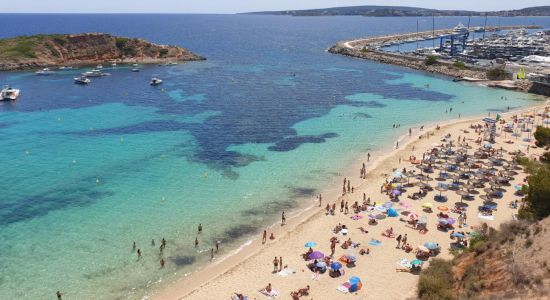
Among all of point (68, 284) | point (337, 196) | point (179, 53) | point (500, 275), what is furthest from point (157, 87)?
point (500, 275)

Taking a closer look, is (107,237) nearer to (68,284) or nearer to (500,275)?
(68,284)

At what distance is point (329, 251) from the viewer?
31.2 m

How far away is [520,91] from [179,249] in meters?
81.8

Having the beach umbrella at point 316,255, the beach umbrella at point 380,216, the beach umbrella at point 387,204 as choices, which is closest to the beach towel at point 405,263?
the beach umbrella at point 316,255

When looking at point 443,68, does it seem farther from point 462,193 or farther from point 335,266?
point 335,266

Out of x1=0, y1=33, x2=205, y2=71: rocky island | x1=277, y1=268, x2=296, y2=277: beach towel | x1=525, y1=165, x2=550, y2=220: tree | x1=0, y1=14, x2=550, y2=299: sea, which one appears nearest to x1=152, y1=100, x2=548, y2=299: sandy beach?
x1=277, y1=268, x2=296, y2=277: beach towel

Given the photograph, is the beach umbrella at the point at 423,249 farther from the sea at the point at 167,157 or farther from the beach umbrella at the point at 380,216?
the sea at the point at 167,157

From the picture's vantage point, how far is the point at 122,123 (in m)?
64.1

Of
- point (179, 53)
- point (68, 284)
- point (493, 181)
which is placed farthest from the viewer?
point (179, 53)

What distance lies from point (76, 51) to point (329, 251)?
11772 centimetres

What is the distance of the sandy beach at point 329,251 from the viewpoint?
26797 millimetres

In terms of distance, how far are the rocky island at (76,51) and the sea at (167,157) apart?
14.2 m

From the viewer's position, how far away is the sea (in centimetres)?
3059

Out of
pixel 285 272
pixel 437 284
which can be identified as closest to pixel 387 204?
pixel 285 272
